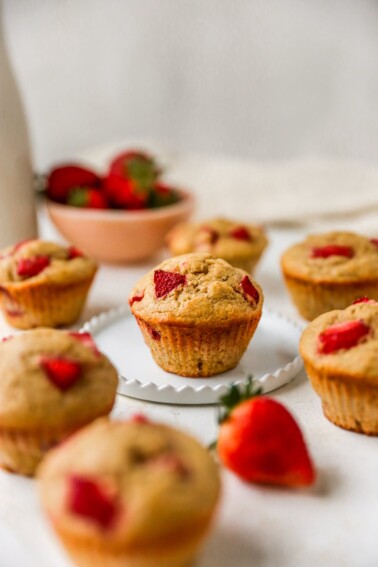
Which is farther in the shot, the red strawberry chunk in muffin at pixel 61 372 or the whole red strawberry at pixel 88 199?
the whole red strawberry at pixel 88 199

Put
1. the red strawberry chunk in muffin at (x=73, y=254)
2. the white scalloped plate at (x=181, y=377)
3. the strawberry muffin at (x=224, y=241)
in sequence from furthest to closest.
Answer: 1. the strawberry muffin at (x=224, y=241)
2. the red strawberry chunk in muffin at (x=73, y=254)
3. the white scalloped plate at (x=181, y=377)

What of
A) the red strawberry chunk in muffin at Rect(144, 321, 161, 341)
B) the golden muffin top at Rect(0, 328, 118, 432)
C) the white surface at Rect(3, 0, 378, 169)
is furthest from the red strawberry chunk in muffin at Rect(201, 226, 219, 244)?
the white surface at Rect(3, 0, 378, 169)

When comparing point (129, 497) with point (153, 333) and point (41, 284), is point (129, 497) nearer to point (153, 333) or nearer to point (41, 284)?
point (153, 333)

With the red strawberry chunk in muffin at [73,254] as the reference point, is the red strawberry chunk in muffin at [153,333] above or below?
below

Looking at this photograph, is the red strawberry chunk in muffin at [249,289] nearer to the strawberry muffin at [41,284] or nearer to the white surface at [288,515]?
the white surface at [288,515]

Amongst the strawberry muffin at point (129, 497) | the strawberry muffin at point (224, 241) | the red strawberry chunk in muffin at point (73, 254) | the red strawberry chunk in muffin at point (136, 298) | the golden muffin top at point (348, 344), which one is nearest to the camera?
the strawberry muffin at point (129, 497)

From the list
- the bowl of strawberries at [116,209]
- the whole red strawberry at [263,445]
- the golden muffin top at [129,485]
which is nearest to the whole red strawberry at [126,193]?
the bowl of strawberries at [116,209]

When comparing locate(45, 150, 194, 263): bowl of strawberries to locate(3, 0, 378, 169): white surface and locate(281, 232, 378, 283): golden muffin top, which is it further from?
locate(3, 0, 378, 169): white surface
